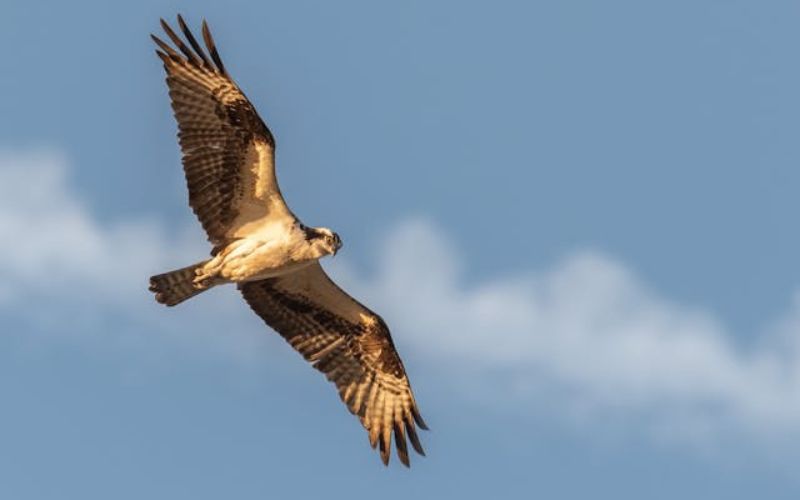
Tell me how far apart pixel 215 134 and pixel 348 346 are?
13.4 feet

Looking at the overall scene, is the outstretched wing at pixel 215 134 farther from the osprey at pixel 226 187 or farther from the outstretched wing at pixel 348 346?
the outstretched wing at pixel 348 346

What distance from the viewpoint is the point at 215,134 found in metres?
24.3

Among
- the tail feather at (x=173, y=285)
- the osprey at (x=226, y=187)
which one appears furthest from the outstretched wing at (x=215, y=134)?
the tail feather at (x=173, y=285)

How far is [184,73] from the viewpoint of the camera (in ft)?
80.4

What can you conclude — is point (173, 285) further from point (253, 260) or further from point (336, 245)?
point (336, 245)

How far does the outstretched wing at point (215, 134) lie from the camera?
79.8 ft

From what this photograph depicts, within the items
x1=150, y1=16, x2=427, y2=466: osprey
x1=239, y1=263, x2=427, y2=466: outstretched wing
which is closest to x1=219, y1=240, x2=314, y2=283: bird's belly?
x1=150, y1=16, x2=427, y2=466: osprey

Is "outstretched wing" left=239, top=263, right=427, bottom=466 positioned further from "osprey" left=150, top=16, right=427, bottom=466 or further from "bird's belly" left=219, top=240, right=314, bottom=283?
"bird's belly" left=219, top=240, right=314, bottom=283

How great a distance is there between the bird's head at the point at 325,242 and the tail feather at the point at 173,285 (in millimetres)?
1597

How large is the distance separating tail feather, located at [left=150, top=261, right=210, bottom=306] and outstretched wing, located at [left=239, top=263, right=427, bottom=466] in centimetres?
177

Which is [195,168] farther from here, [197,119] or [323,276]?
[323,276]

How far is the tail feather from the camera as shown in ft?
80.4

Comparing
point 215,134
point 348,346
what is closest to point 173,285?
point 215,134

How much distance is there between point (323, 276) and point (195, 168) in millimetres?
2745
